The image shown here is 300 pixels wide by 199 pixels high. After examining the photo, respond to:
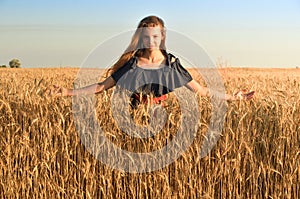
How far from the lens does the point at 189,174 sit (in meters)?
2.90

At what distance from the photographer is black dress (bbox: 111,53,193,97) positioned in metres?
3.47

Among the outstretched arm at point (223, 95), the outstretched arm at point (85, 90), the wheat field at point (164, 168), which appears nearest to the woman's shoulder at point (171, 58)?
the outstretched arm at point (223, 95)

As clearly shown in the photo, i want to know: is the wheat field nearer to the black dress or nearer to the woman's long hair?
the black dress

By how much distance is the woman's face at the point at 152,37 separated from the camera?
3.44 meters

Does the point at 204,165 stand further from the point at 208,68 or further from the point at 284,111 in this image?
the point at 208,68

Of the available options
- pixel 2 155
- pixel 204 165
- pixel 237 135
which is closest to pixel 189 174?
pixel 204 165

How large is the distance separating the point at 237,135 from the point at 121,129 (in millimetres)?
814

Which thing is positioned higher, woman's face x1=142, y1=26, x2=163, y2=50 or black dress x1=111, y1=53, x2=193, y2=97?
woman's face x1=142, y1=26, x2=163, y2=50

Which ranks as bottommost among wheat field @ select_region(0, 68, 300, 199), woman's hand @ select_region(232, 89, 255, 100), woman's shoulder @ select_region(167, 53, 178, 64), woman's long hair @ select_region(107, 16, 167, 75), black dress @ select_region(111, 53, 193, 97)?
wheat field @ select_region(0, 68, 300, 199)

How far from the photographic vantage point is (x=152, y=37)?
11.4 ft

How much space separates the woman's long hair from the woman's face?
0.04 meters

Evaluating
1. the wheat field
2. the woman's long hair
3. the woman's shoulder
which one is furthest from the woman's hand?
the woman's long hair

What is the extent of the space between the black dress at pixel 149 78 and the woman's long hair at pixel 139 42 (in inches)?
3.6

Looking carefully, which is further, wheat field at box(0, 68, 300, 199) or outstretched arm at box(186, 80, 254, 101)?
outstretched arm at box(186, 80, 254, 101)
